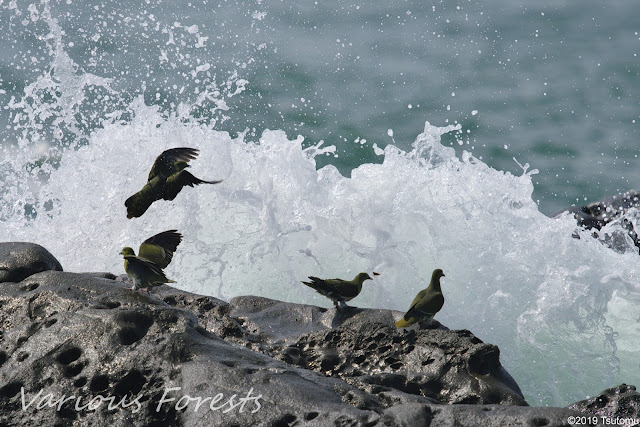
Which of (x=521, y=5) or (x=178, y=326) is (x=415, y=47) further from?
(x=178, y=326)

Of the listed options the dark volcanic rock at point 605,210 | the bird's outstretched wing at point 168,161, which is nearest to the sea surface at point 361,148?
the dark volcanic rock at point 605,210

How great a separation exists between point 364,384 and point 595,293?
11.9 feet

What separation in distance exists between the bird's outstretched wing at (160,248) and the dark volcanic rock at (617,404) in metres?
1.90

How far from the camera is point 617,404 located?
10.8 ft

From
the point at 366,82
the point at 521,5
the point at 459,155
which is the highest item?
the point at 521,5

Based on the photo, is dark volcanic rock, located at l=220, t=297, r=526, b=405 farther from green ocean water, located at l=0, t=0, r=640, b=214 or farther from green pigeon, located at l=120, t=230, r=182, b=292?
green ocean water, located at l=0, t=0, r=640, b=214

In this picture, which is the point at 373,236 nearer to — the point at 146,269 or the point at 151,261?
the point at 151,261

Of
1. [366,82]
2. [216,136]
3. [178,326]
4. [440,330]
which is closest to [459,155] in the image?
[366,82]

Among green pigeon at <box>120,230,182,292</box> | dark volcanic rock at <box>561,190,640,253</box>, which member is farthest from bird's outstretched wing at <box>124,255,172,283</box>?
dark volcanic rock at <box>561,190,640,253</box>

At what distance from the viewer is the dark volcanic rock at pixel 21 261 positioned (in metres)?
3.77

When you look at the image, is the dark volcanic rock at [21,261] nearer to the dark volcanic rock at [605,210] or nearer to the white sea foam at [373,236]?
the white sea foam at [373,236]

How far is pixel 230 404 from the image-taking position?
109 inches

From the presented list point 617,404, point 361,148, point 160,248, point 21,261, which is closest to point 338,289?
point 160,248

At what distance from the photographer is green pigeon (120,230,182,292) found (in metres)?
3.60
